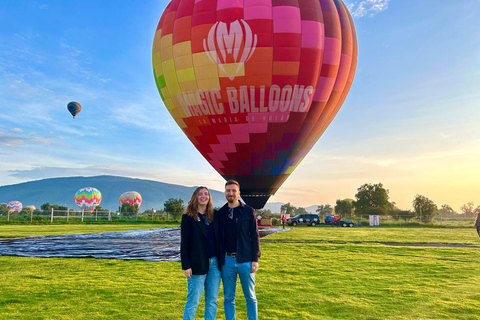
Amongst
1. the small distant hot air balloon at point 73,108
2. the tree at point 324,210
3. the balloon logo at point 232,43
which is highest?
the small distant hot air balloon at point 73,108

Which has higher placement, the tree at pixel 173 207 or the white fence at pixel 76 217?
the tree at pixel 173 207

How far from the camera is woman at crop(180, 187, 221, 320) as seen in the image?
467cm

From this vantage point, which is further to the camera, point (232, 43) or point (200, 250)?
point (232, 43)

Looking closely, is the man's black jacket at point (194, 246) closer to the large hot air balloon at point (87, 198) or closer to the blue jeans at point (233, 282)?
the blue jeans at point (233, 282)

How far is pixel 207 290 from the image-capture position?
4.83 meters

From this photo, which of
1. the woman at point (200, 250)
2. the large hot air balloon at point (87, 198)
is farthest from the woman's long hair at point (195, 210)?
the large hot air balloon at point (87, 198)

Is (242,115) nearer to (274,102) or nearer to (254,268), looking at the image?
(274,102)

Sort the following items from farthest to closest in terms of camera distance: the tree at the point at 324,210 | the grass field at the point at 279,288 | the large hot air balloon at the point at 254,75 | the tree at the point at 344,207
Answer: the tree at the point at 324,210 → the tree at the point at 344,207 → the large hot air balloon at the point at 254,75 → the grass field at the point at 279,288

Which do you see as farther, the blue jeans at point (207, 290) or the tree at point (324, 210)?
the tree at point (324, 210)

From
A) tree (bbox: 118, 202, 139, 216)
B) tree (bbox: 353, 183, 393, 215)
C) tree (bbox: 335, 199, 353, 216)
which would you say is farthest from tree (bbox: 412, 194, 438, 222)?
tree (bbox: 118, 202, 139, 216)

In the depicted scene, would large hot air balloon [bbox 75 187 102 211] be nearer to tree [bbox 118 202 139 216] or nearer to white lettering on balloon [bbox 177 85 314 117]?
tree [bbox 118 202 139 216]

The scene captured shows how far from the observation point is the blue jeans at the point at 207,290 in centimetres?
468

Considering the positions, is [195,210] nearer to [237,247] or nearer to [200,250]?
[200,250]

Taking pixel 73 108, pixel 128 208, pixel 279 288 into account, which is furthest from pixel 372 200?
pixel 279 288
